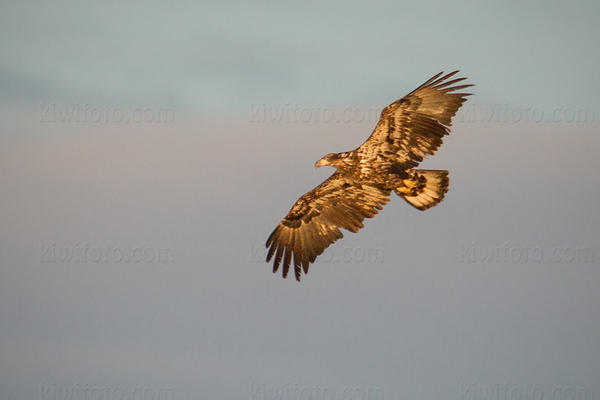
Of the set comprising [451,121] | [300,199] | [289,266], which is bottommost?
[289,266]

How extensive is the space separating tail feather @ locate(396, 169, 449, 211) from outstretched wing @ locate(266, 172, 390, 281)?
0.52m

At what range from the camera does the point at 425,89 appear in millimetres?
19375

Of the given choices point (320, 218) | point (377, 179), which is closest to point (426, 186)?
point (377, 179)

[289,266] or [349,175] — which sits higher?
[349,175]

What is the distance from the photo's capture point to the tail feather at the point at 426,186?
19766 mm

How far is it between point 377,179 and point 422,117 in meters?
1.41

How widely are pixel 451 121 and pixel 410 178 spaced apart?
1317 mm

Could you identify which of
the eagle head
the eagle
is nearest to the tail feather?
the eagle

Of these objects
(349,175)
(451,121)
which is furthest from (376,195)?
(451,121)

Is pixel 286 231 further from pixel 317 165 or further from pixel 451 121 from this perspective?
pixel 451 121

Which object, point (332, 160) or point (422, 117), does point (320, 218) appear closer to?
point (332, 160)

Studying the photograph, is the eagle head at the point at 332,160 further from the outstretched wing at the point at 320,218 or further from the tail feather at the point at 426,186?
the tail feather at the point at 426,186

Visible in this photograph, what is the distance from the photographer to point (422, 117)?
19312mm

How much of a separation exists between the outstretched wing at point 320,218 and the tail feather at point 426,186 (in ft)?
1.69
